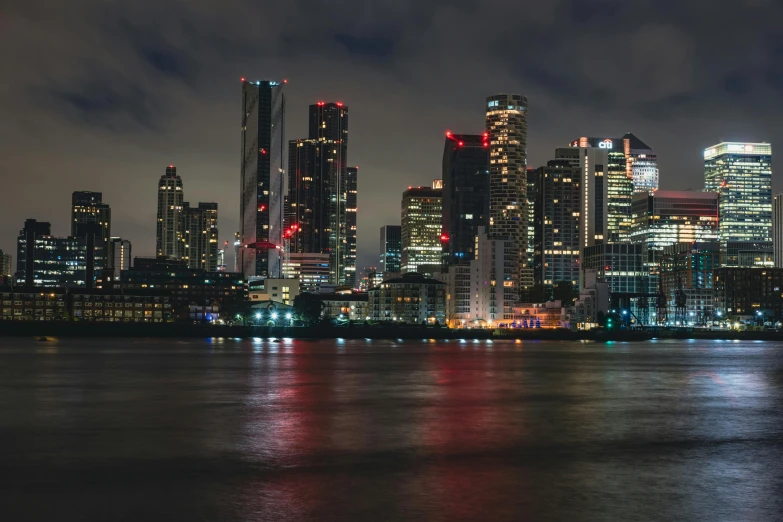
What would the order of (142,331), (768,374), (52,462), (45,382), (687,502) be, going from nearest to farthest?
(687,502)
(52,462)
(45,382)
(768,374)
(142,331)

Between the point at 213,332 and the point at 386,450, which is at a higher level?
the point at 213,332

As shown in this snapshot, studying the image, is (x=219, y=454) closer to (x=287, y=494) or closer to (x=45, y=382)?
(x=287, y=494)

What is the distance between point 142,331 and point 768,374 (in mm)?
144153

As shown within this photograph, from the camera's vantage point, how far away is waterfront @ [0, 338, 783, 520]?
71.2ft

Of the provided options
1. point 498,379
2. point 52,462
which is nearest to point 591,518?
point 52,462

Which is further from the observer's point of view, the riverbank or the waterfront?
the riverbank

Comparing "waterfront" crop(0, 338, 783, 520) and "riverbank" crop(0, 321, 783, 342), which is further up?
"riverbank" crop(0, 321, 783, 342)

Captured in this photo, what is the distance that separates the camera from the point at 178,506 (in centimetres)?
2138

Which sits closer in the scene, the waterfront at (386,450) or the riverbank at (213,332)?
the waterfront at (386,450)

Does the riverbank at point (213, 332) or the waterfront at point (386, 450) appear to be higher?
the riverbank at point (213, 332)

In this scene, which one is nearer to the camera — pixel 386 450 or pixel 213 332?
pixel 386 450

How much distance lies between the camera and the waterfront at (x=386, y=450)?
21.7 m

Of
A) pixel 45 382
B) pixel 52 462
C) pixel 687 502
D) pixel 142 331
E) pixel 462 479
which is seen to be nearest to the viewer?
pixel 687 502

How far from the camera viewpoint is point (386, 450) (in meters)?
30.3
